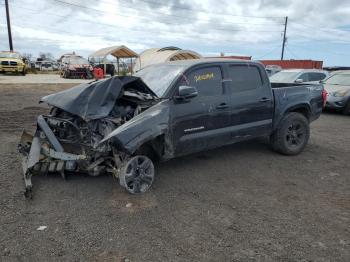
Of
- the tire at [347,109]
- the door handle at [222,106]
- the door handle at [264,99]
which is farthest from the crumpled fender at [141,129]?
the tire at [347,109]

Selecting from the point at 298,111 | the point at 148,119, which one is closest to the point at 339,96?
the point at 298,111

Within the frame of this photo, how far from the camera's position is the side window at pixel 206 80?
5.32 m

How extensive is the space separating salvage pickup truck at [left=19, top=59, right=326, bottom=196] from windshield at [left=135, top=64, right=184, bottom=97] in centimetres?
2

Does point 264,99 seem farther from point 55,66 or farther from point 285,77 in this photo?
point 55,66

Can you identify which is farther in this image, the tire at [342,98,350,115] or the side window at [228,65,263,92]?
the tire at [342,98,350,115]

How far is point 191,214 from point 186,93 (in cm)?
168

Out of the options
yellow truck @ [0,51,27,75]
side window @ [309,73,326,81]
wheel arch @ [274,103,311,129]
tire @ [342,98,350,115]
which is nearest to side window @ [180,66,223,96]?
wheel arch @ [274,103,311,129]

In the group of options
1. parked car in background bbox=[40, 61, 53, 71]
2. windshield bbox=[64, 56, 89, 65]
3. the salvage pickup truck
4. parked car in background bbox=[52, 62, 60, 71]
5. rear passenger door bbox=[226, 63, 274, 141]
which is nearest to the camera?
the salvage pickup truck

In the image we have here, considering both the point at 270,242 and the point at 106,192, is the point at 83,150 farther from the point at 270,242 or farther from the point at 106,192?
the point at 270,242

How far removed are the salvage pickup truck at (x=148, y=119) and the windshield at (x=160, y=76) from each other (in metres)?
0.02

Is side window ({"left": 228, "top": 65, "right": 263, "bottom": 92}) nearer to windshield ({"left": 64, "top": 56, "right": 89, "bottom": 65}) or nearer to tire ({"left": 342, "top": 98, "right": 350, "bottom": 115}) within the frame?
tire ({"left": 342, "top": 98, "right": 350, "bottom": 115})

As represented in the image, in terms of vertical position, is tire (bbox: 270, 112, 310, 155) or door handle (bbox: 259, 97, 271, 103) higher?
door handle (bbox: 259, 97, 271, 103)

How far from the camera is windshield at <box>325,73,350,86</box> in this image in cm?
1277

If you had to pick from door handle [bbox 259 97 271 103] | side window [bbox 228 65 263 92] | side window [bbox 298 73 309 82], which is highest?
side window [bbox 228 65 263 92]
